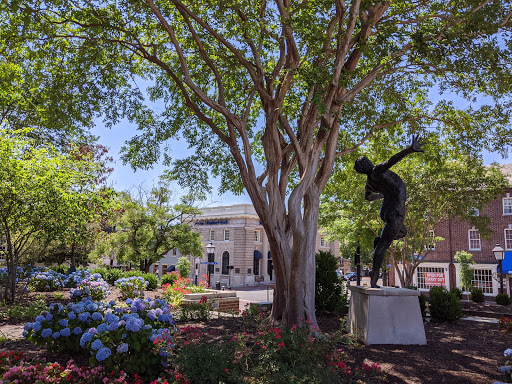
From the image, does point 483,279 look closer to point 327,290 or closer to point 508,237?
point 508,237

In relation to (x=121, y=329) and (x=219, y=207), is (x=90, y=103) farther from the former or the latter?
(x=219, y=207)

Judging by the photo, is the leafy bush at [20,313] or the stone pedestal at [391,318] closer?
the stone pedestal at [391,318]

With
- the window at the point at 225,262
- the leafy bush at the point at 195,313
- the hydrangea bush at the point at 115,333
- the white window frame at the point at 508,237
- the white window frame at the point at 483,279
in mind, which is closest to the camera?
the hydrangea bush at the point at 115,333

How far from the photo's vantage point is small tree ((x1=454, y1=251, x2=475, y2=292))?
32562mm

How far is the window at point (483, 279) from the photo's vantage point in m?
33.2

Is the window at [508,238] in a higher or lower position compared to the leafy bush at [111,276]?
higher

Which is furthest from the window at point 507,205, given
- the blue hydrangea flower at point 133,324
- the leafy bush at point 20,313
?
the blue hydrangea flower at point 133,324

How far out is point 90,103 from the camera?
1076cm

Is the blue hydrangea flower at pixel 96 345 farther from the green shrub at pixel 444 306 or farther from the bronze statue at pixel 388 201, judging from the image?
the green shrub at pixel 444 306

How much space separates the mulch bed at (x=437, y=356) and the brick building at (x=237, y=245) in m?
36.9

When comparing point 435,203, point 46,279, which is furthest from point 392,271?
point 46,279

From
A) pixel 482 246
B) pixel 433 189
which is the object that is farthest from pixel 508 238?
pixel 433 189

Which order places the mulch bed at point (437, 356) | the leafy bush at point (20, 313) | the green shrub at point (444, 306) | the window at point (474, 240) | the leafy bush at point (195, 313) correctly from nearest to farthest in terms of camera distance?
the mulch bed at point (437, 356), the leafy bush at point (20, 313), the leafy bush at point (195, 313), the green shrub at point (444, 306), the window at point (474, 240)

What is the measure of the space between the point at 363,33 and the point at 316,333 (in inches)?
270
